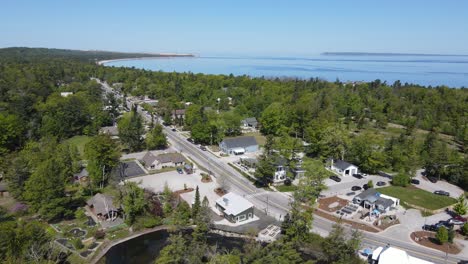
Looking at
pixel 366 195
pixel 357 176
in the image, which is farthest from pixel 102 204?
pixel 357 176

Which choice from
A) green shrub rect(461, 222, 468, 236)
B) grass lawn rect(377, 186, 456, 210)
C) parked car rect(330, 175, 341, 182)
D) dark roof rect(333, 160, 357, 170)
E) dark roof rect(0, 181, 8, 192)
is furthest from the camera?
dark roof rect(333, 160, 357, 170)

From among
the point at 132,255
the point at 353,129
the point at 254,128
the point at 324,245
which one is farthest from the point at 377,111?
the point at 132,255

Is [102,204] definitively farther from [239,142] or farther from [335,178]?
[335,178]

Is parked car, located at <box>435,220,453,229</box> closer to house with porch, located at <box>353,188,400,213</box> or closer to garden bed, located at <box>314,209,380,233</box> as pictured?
house with porch, located at <box>353,188,400,213</box>

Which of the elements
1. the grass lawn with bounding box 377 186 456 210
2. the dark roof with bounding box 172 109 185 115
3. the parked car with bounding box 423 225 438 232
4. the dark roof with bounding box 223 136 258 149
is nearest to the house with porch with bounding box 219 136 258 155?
the dark roof with bounding box 223 136 258 149

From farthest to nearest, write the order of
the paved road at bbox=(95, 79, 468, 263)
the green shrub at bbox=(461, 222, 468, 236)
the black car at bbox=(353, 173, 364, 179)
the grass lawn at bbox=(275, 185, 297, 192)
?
1. the black car at bbox=(353, 173, 364, 179)
2. the grass lawn at bbox=(275, 185, 297, 192)
3. the green shrub at bbox=(461, 222, 468, 236)
4. the paved road at bbox=(95, 79, 468, 263)
